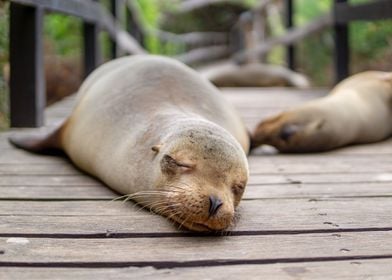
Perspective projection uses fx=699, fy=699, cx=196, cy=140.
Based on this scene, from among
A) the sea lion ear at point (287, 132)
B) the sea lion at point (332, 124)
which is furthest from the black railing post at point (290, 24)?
the sea lion ear at point (287, 132)

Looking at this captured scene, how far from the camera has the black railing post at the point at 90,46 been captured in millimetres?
6301

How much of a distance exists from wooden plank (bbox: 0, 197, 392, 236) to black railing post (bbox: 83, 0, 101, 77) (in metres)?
4.07

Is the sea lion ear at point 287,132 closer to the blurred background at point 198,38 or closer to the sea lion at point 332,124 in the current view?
the sea lion at point 332,124

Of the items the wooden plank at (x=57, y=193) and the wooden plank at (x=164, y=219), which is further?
the wooden plank at (x=57, y=193)

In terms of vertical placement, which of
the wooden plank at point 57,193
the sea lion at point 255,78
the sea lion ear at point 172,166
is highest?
the sea lion ear at point 172,166

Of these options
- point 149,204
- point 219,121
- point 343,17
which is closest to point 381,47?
point 343,17

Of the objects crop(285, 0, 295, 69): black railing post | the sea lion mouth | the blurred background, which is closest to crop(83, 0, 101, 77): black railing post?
the blurred background

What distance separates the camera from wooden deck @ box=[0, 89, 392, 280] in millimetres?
1661

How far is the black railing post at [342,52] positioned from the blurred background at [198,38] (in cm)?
121

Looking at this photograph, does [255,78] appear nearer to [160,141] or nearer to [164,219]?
[160,141]

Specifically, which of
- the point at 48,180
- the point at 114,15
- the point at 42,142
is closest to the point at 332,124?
the point at 42,142

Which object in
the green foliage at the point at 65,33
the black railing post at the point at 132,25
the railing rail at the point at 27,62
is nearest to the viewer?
the railing rail at the point at 27,62

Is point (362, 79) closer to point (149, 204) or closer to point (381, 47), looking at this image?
point (149, 204)

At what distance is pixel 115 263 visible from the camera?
1.70m
